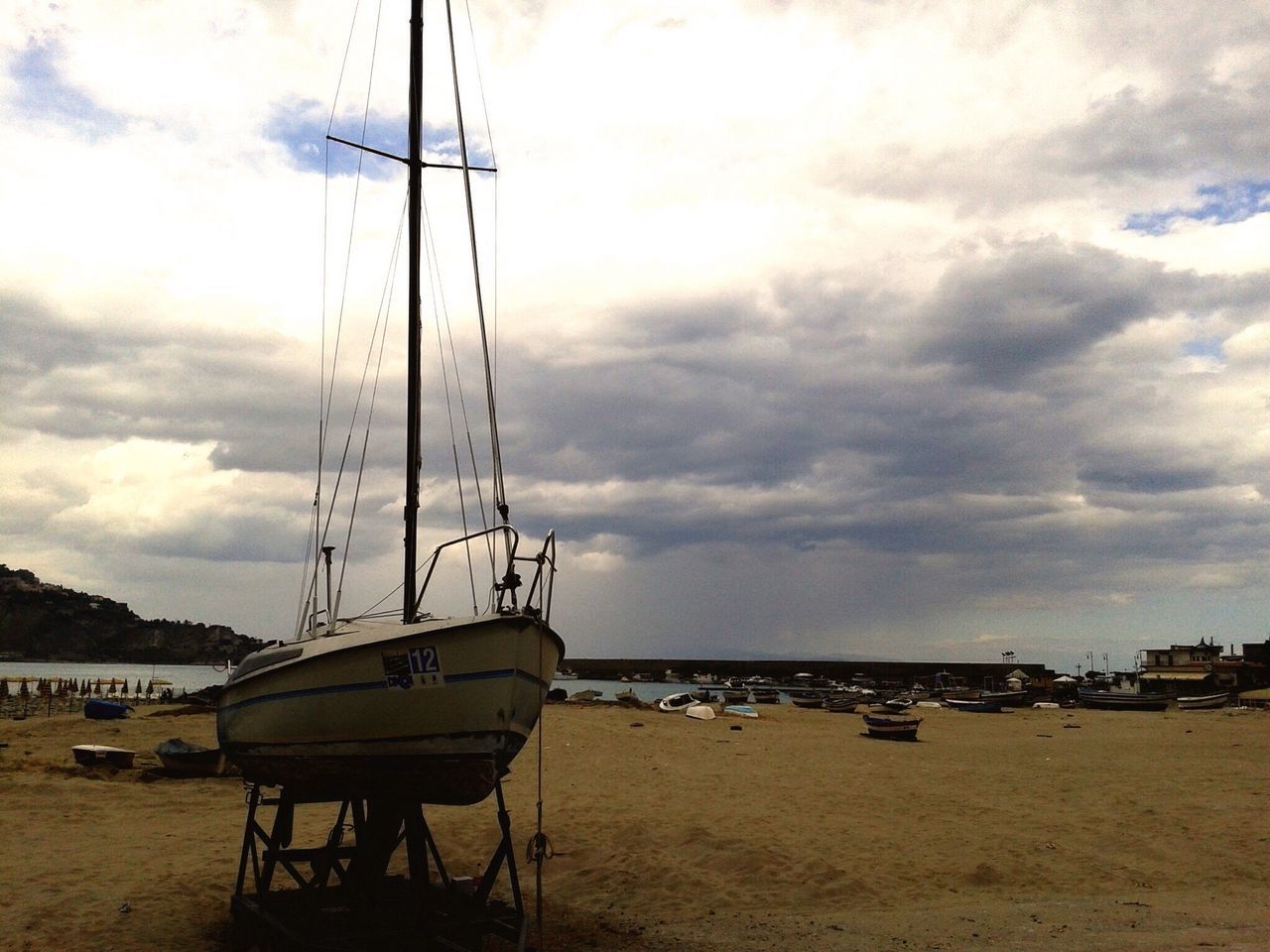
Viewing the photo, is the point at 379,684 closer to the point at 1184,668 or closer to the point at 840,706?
the point at 840,706

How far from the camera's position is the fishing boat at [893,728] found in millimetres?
37750

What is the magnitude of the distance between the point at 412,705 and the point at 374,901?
3.59 m

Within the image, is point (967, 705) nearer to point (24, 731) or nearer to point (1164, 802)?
point (1164, 802)

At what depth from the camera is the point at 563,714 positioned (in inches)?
1576

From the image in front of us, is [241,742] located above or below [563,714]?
above

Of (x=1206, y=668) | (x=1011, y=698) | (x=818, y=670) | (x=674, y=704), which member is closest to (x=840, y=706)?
(x=1011, y=698)

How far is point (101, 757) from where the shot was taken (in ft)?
75.3

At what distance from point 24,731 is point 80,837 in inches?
688

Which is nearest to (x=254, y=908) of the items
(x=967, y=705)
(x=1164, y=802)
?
(x=1164, y=802)

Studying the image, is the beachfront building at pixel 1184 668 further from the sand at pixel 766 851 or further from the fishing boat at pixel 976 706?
the sand at pixel 766 851

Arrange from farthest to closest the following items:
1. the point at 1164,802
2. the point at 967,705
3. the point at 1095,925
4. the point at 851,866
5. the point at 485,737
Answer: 1. the point at 967,705
2. the point at 1164,802
3. the point at 851,866
4. the point at 1095,925
5. the point at 485,737

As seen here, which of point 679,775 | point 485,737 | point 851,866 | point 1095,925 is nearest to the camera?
point 485,737

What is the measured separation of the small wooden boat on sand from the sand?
43 centimetres

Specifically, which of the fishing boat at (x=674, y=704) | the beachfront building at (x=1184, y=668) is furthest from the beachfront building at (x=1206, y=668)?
the fishing boat at (x=674, y=704)
